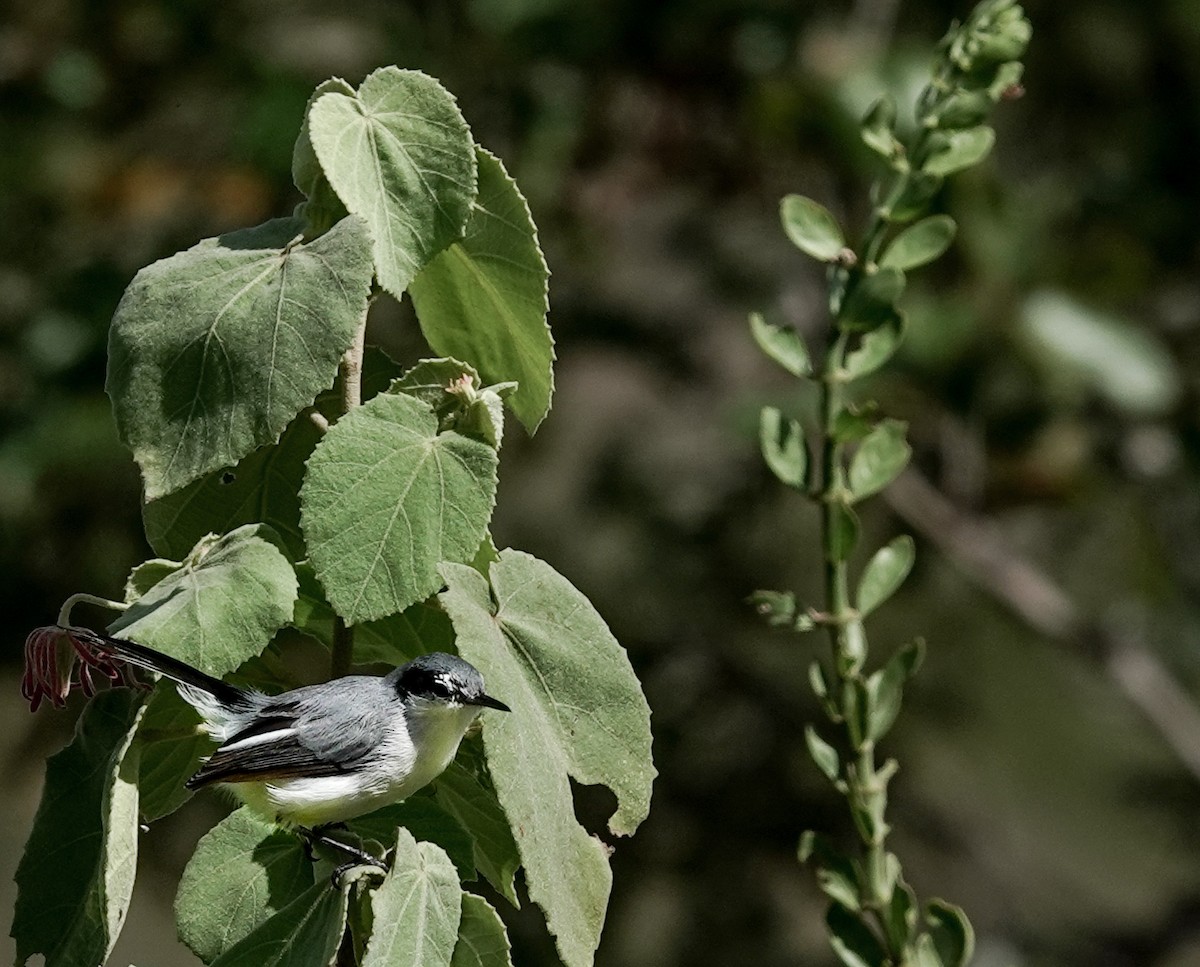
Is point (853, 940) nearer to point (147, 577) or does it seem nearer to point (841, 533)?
point (841, 533)

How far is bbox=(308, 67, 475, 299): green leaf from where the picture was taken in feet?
1.76

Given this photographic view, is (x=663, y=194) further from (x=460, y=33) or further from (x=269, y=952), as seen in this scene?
(x=269, y=952)

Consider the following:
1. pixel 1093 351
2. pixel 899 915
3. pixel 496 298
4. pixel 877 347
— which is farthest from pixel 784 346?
pixel 1093 351

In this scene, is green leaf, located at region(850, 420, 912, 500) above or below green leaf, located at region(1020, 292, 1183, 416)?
above

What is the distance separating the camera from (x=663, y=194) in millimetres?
2428

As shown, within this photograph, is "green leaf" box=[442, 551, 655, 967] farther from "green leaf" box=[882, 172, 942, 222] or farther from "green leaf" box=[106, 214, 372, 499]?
"green leaf" box=[882, 172, 942, 222]

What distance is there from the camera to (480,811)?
0.57m

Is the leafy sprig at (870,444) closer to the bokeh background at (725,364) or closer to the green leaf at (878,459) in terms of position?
the green leaf at (878,459)

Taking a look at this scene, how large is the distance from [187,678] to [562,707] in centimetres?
13

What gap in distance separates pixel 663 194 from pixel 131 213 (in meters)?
0.83

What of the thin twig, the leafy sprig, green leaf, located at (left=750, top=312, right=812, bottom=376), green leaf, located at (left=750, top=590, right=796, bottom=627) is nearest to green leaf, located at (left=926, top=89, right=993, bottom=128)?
the leafy sprig

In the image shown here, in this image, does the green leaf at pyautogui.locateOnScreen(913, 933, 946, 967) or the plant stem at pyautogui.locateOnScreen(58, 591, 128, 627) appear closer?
the plant stem at pyautogui.locateOnScreen(58, 591, 128, 627)

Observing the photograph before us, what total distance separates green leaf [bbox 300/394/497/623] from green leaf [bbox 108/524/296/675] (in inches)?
0.7

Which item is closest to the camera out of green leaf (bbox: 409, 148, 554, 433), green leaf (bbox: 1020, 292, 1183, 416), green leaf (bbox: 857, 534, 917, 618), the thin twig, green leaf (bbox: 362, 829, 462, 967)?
green leaf (bbox: 362, 829, 462, 967)
